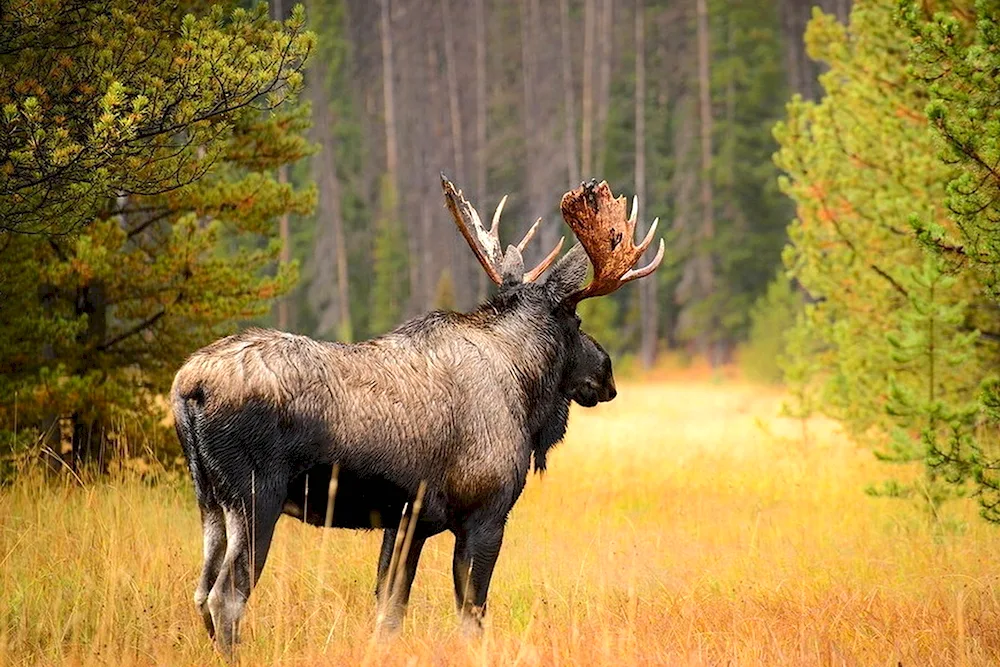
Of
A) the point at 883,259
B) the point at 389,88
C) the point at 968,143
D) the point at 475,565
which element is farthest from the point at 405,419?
the point at 389,88

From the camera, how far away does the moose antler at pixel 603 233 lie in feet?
20.7

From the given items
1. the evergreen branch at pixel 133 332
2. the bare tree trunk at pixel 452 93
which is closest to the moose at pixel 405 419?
the evergreen branch at pixel 133 332

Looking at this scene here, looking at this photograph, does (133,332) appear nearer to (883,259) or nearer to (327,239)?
(883,259)

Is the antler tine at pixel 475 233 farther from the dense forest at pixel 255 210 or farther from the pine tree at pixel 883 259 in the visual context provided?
the pine tree at pixel 883 259

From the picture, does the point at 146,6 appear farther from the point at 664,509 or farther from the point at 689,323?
the point at 689,323

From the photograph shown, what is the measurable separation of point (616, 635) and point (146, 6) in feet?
15.4

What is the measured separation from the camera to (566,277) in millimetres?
6195

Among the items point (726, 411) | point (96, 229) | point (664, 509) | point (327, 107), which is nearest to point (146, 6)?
point (96, 229)

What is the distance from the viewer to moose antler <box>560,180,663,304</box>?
6.31 m

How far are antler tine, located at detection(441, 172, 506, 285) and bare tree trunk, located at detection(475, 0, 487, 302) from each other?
33.8 metres

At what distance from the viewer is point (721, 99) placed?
117ft

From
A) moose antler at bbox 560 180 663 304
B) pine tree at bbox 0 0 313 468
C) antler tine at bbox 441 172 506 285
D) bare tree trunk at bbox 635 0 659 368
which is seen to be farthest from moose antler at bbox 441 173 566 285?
bare tree trunk at bbox 635 0 659 368

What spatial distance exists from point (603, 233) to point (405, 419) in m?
1.80

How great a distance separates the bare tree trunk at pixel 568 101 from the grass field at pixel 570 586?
26.8 m
